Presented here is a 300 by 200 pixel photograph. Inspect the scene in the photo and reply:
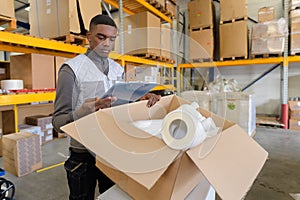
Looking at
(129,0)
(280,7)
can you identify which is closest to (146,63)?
(129,0)

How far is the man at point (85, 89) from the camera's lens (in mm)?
869

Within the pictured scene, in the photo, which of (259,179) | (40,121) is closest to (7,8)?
(40,121)

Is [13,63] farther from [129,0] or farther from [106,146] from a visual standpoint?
[106,146]

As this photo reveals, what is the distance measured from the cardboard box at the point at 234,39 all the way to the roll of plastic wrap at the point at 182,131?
16.4 ft

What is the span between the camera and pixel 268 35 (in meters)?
4.46

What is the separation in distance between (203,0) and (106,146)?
5.72 metres

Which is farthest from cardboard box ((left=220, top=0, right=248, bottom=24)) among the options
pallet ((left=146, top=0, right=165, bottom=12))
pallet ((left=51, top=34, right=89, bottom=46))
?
pallet ((left=51, top=34, right=89, bottom=46))

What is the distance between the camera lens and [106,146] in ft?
1.80

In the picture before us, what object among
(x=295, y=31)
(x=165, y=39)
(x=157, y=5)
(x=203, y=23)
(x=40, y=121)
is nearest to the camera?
(x=165, y=39)

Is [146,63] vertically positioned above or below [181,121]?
above

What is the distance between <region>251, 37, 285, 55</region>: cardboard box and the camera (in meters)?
4.41

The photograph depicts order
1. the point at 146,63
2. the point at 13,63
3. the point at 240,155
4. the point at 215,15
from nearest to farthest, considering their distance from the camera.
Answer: the point at 240,155
the point at 13,63
the point at 146,63
the point at 215,15

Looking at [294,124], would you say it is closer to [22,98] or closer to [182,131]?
[182,131]

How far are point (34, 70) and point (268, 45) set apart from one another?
482 centimetres
